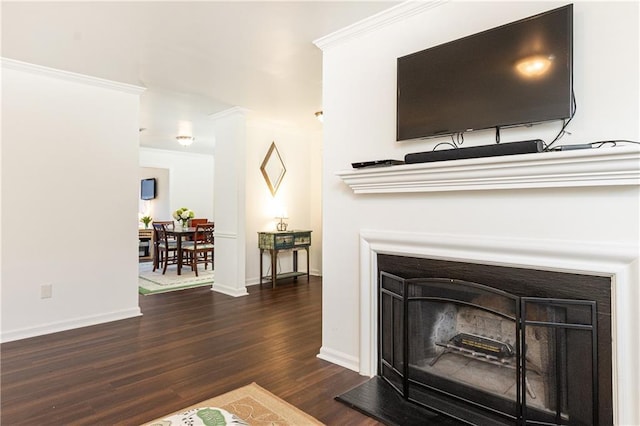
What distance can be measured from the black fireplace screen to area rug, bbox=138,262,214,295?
382 centimetres

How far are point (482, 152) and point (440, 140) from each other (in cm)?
42

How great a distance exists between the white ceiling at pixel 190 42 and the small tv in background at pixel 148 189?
16.7 ft

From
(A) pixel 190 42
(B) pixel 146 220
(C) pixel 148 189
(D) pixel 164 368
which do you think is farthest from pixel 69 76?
(C) pixel 148 189

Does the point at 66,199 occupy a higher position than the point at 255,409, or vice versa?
the point at 66,199

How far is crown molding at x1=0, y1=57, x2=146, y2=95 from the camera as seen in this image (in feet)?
10.6

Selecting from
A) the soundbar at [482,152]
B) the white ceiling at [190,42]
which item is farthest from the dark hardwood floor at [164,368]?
the white ceiling at [190,42]

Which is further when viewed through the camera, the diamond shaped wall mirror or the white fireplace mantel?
the diamond shaped wall mirror

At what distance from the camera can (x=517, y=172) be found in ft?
5.64

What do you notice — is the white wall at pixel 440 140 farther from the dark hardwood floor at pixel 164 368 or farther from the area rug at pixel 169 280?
the area rug at pixel 169 280

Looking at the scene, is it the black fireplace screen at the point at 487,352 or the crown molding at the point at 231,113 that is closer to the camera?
the black fireplace screen at the point at 487,352

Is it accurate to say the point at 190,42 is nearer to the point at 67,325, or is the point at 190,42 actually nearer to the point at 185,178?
the point at 67,325

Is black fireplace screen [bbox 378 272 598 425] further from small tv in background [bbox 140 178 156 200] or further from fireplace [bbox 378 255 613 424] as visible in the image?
small tv in background [bbox 140 178 156 200]

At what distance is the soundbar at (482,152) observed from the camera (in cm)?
166

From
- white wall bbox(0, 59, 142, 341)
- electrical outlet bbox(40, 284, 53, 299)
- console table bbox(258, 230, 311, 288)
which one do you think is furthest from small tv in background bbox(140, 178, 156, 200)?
electrical outlet bbox(40, 284, 53, 299)
